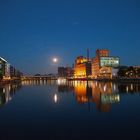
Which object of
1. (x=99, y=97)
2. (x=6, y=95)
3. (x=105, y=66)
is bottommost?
(x=99, y=97)

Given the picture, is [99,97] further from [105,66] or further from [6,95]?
[105,66]

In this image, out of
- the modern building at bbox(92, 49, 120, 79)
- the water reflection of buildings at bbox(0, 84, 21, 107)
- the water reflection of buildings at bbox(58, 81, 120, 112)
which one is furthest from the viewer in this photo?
the modern building at bbox(92, 49, 120, 79)

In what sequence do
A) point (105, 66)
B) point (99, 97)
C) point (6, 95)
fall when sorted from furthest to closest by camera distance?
point (105, 66)
point (6, 95)
point (99, 97)

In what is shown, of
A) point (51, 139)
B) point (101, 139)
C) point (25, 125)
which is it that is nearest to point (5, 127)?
point (25, 125)

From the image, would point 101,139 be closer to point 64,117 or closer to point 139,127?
point 139,127

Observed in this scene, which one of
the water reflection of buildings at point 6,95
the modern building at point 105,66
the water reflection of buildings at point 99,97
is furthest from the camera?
the modern building at point 105,66

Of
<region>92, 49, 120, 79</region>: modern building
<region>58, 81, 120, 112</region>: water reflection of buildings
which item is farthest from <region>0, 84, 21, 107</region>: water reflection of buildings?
<region>92, 49, 120, 79</region>: modern building

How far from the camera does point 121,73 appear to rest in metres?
142

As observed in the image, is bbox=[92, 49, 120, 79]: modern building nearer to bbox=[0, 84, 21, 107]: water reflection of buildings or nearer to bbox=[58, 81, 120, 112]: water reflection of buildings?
bbox=[58, 81, 120, 112]: water reflection of buildings

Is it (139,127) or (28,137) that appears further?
(139,127)

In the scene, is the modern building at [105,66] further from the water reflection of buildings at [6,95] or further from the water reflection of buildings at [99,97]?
the water reflection of buildings at [6,95]

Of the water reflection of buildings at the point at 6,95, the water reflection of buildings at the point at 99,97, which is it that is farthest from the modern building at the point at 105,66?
the water reflection of buildings at the point at 6,95

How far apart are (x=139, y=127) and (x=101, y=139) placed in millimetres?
3824

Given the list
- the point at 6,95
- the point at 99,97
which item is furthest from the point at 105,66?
the point at 99,97
